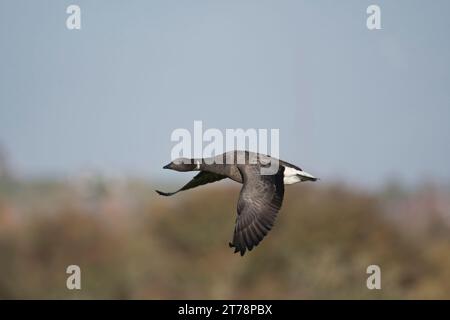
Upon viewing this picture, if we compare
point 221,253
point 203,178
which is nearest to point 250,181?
point 203,178

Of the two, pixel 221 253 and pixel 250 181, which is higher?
pixel 250 181

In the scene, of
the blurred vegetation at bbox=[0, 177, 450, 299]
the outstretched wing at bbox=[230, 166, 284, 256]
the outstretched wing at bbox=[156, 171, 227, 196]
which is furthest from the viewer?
the blurred vegetation at bbox=[0, 177, 450, 299]

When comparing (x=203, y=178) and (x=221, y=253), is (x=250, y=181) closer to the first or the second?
(x=203, y=178)

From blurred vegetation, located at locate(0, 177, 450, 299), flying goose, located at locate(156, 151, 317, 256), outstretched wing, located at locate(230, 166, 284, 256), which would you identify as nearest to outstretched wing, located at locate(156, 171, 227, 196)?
flying goose, located at locate(156, 151, 317, 256)

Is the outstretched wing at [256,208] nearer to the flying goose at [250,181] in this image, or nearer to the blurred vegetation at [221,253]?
the flying goose at [250,181]

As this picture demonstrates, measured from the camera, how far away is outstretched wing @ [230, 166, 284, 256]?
18766 millimetres

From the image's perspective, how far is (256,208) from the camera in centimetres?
1891

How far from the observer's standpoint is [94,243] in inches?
3723

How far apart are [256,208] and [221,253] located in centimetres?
6098

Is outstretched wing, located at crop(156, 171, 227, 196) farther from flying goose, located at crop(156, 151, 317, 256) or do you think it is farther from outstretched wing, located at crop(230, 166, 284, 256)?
outstretched wing, located at crop(230, 166, 284, 256)

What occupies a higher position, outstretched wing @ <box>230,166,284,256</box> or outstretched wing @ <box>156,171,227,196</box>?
outstretched wing @ <box>156,171,227,196</box>

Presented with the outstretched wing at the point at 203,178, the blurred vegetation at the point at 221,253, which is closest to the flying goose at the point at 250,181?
the outstretched wing at the point at 203,178

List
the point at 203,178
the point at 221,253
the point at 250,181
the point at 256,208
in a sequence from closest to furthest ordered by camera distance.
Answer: the point at 256,208 → the point at 250,181 → the point at 203,178 → the point at 221,253
